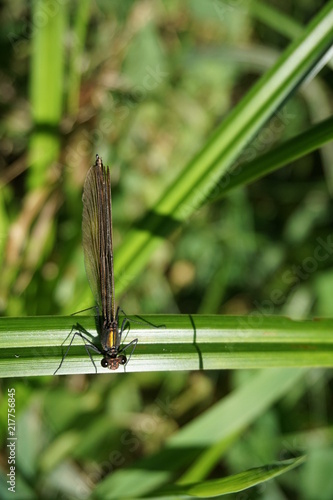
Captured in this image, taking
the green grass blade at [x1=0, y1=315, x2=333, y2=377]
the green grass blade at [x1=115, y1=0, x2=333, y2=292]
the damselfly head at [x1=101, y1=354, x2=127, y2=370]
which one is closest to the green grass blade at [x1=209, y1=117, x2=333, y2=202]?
the green grass blade at [x1=115, y1=0, x2=333, y2=292]

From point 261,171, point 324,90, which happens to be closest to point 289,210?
point 324,90

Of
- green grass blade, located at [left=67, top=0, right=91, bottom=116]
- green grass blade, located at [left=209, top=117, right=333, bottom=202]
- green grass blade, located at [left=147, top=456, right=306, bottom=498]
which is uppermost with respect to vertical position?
green grass blade, located at [left=67, top=0, right=91, bottom=116]

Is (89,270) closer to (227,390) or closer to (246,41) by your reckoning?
(227,390)

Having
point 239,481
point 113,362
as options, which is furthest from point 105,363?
point 239,481

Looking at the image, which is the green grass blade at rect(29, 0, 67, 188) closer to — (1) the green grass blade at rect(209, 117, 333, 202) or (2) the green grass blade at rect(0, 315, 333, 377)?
(1) the green grass blade at rect(209, 117, 333, 202)

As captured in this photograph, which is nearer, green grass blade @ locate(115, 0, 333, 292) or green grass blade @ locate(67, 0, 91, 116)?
green grass blade @ locate(115, 0, 333, 292)

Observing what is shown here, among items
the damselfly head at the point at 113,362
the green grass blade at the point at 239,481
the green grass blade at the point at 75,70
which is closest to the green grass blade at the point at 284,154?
the damselfly head at the point at 113,362

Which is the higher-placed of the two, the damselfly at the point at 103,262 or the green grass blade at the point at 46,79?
the green grass blade at the point at 46,79

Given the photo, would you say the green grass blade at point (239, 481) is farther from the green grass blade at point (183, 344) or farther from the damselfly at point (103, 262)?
the damselfly at point (103, 262)
